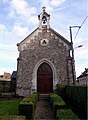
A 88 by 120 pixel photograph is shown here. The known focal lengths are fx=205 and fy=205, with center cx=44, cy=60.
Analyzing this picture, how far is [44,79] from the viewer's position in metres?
25.2

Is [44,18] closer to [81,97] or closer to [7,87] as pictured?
[7,87]

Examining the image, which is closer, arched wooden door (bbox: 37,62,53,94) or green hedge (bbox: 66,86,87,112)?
green hedge (bbox: 66,86,87,112)

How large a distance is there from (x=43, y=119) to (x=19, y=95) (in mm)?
12856

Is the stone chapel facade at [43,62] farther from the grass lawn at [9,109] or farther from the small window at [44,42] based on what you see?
the grass lawn at [9,109]

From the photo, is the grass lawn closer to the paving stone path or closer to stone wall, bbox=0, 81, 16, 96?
the paving stone path

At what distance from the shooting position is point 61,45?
25.3m

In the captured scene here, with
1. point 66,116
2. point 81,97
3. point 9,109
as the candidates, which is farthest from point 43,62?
point 66,116

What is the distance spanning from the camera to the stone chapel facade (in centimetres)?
2456

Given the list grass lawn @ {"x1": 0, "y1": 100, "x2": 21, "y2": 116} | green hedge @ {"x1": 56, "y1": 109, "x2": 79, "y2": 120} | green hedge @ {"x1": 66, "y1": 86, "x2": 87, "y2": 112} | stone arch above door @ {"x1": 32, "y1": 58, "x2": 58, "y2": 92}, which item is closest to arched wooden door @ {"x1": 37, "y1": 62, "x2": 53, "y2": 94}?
stone arch above door @ {"x1": 32, "y1": 58, "x2": 58, "y2": 92}

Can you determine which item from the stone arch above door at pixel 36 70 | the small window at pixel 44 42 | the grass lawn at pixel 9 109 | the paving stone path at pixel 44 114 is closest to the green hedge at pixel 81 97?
the paving stone path at pixel 44 114

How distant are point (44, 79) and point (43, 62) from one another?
6.95 feet

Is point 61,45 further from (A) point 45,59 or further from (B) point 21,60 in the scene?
(B) point 21,60

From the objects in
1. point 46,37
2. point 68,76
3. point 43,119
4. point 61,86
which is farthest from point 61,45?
point 43,119

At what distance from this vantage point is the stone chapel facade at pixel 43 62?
24.6 m
